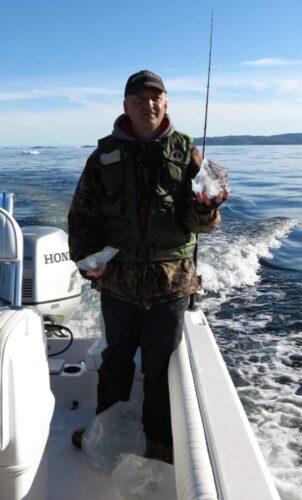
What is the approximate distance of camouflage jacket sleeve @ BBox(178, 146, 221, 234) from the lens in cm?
172

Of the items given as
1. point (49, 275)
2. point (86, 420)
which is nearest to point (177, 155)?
point (86, 420)

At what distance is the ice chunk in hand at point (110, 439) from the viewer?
82.0 inches

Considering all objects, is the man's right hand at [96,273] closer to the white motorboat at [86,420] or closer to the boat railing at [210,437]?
the white motorboat at [86,420]

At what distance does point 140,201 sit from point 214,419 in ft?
2.51

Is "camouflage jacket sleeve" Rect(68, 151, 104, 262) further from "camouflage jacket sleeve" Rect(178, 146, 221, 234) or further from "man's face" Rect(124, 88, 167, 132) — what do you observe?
"camouflage jacket sleeve" Rect(178, 146, 221, 234)

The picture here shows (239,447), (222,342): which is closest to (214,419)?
(239,447)

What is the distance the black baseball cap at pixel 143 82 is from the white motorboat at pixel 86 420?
68 centimetres

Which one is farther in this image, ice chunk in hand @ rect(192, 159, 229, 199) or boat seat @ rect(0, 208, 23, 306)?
boat seat @ rect(0, 208, 23, 306)

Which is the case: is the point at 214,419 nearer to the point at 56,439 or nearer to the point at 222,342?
the point at 56,439

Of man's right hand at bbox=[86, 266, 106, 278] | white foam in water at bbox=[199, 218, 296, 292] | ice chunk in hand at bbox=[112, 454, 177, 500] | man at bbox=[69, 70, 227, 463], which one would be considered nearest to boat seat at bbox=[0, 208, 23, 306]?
man at bbox=[69, 70, 227, 463]

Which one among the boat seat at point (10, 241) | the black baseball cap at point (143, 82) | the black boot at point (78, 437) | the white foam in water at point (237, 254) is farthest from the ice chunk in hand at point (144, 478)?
the white foam in water at point (237, 254)

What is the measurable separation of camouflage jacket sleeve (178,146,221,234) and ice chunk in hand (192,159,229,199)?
0.06 metres

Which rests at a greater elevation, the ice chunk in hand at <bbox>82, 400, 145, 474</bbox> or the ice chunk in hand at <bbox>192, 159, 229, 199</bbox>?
the ice chunk in hand at <bbox>192, 159, 229, 199</bbox>

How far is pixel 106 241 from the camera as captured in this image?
1906 millimetres
